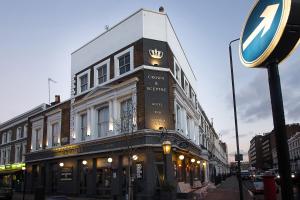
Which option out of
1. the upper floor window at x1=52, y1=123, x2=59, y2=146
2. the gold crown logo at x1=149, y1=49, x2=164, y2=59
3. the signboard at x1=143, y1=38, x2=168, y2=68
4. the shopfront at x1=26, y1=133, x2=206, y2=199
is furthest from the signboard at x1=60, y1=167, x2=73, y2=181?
the gold crown logo at x1=149, y1=49, x2=164, y2=59

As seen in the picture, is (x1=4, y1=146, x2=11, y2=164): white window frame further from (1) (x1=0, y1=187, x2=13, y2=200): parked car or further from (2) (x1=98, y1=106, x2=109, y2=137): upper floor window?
(2) (x1=98, y1=106, x2=109, y2=137): upper floor window

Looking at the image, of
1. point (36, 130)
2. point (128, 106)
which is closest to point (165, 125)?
point (128, 106)

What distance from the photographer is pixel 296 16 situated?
3633 mm

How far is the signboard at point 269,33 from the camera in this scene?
12.1 feet

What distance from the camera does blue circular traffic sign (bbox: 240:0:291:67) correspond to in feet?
12.3

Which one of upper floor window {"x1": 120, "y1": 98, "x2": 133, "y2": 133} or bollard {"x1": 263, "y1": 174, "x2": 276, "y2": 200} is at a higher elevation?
upper floor window {"x1": 120, "y1": 98, "x2": 133, "y2": 133}

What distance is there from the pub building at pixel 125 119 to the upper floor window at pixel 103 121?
93 mm

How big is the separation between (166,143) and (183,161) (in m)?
9.16

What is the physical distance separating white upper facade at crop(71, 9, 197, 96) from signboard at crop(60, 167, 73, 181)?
33.6 ft

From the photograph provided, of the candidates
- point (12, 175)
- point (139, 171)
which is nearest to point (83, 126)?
point (139, 171)

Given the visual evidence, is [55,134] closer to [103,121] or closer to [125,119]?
[103,121]

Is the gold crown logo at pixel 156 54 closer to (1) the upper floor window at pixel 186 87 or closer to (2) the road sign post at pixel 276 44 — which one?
(1) the upper floor window at pixel 186 87

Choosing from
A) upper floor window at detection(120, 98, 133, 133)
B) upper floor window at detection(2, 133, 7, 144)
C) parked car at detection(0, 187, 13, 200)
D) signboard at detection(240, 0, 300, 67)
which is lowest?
parked car at detection(0, 187, 13, 200)

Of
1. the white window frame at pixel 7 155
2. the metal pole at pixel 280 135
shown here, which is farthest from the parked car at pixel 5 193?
the metal pole at pixel 280 135
